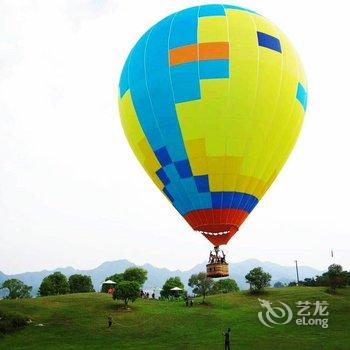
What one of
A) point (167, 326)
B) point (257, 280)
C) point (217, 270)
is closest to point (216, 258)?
point (217, 270)

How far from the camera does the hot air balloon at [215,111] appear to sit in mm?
26094

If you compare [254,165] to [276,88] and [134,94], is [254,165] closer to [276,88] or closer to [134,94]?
[276,88]

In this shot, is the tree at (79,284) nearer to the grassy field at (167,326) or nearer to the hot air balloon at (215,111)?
the grassy field at (167,326)

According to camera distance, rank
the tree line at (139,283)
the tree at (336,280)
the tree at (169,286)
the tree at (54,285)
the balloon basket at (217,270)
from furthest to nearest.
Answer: the tree at (54,285), the tree at (169,286), the tree at (336,280), the tree line at (139,283), the balloon basket at (217,270)

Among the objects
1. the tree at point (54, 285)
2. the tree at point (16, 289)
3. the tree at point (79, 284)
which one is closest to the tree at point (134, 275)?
the tree at point (54, 285)

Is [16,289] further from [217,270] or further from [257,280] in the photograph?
[217,270]

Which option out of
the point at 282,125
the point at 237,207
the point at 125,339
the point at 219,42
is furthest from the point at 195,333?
the point at 219,42

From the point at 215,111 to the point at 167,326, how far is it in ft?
81.5

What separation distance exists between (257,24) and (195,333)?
25983 mm

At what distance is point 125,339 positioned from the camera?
38000 mm

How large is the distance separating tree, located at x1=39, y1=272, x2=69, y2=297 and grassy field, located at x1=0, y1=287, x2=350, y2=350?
18444mm

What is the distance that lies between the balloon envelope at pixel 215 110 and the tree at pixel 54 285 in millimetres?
54308

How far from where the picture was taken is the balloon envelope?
85.7ft

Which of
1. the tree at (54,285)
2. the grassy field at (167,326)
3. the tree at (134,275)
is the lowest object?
the grassy field at (167,326)
